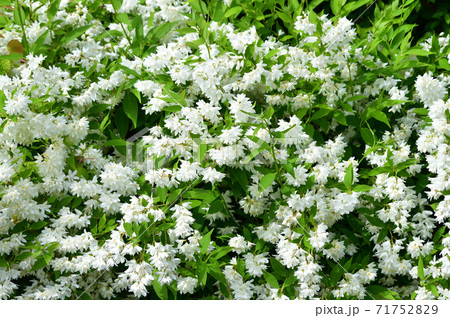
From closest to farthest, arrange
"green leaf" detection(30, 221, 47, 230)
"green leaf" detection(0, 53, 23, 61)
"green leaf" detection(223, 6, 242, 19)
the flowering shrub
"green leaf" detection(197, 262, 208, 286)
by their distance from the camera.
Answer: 1. "green leaf" detection(197, 262, 208, 286)
2. the flowering shrub
3. "green leaf" detection(30, 221, 47, 230)
4. "green leaf" detection(0, 53, 23, 61)
5. "green leaf" detection(223, 6, 242, 19)

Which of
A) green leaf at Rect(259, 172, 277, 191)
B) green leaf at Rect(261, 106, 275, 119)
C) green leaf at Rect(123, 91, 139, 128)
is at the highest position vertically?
green leaf at Rect(261, 106, 275, 119)

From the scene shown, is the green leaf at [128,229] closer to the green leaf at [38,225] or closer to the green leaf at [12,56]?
the green leaf at [38,225]

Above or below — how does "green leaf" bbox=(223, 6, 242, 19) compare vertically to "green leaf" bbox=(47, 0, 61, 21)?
below

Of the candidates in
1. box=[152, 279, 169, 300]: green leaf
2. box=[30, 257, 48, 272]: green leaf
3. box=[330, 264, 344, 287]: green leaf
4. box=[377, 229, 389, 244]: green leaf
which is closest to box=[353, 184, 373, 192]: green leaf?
box=[377, 229, 389, 244]: green leaf

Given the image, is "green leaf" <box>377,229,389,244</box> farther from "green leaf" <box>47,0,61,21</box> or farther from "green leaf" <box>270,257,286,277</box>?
"green leaf" <box>47,0,61,21</box>

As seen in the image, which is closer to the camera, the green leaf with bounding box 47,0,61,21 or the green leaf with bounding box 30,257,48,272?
the green leaf with bounding box 30,257,48,272

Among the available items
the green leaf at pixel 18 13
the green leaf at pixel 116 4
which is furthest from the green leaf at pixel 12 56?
the green leaf at pixel 116 4
